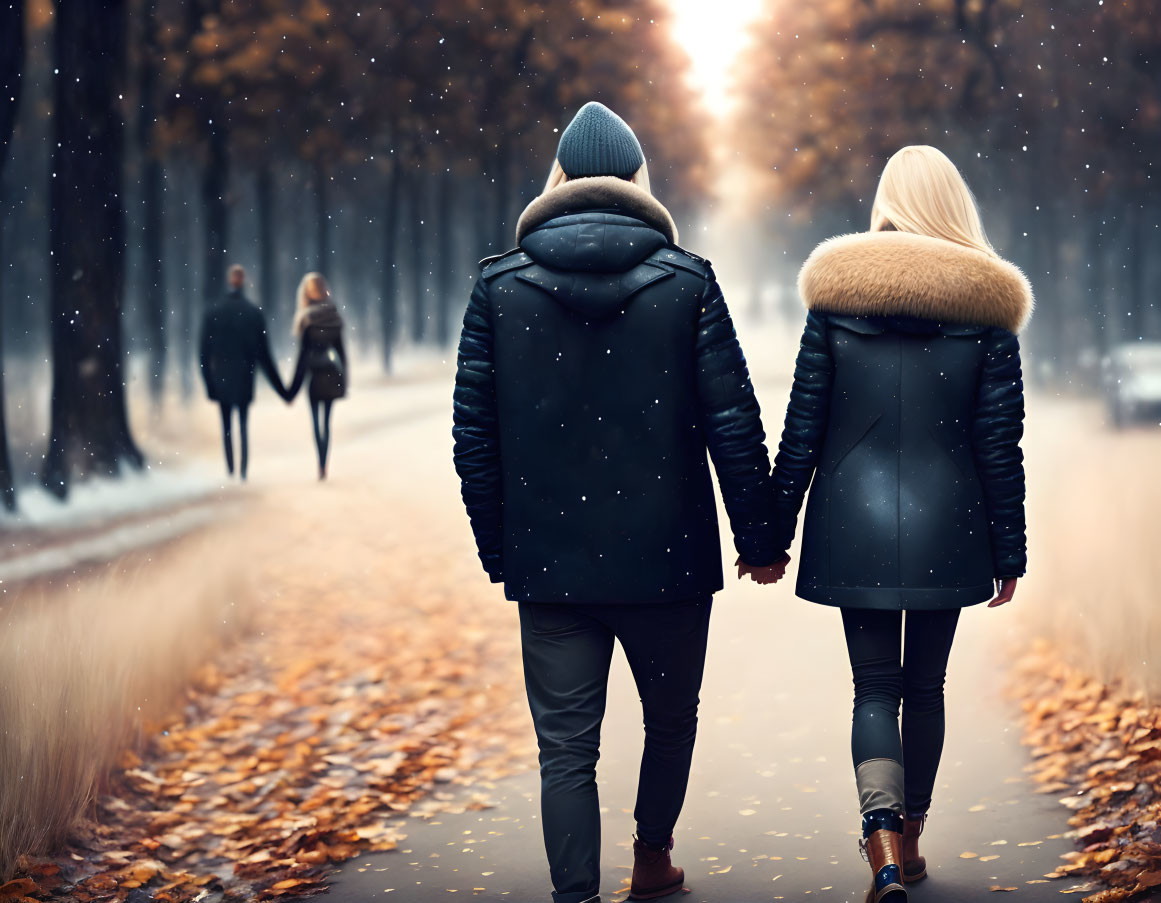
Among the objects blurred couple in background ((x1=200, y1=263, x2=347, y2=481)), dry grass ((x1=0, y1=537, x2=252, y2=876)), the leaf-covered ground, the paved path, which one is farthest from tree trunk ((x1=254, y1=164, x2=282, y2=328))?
the leaf-covered ground

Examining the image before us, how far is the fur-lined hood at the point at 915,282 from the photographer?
12.5 feet

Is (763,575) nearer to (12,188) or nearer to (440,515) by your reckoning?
(12,188)

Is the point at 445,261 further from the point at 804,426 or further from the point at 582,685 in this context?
the point at 582,685

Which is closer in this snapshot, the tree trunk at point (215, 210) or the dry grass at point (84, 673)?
the dry grass at point (84, 673)

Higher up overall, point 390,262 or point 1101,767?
point 390,262

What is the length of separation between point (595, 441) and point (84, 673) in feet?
10.6

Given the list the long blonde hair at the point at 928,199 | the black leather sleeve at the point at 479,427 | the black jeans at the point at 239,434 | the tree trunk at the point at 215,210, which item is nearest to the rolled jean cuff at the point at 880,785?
the black leather sleeve at the point at 479,427

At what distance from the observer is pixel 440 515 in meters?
13.1

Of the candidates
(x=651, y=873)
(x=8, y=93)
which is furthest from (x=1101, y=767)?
(x=8, y=93)

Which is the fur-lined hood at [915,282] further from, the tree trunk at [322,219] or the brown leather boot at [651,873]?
the tree trunk at [322,219]

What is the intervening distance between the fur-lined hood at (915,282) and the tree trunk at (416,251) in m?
13.2

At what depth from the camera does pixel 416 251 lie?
19438mm

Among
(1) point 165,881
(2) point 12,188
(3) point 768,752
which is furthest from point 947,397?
(2) point 12,188

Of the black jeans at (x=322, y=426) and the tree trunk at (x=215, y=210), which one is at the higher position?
the tree trunk at (x=215, y=210)
